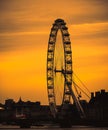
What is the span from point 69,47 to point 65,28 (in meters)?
2.90

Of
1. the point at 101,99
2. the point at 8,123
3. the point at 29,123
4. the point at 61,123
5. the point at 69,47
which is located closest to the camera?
the point at 69,47

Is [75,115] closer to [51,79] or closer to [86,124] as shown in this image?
[86,124]

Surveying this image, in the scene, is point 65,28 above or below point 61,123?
above

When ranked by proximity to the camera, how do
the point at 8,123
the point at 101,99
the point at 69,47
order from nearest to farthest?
the point at 69,47
the point at 101,99
the point at 8,123

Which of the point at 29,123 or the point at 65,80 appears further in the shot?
the point at 29,123

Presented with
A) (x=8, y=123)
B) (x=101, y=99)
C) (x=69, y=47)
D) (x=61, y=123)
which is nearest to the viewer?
(x=69, y=47)

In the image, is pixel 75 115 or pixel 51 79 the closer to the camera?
pixel 51 79

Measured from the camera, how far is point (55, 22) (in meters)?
118

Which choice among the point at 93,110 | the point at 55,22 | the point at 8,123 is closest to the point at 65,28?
the point at 55,22

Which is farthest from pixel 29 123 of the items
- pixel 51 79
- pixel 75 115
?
pixel 51 79

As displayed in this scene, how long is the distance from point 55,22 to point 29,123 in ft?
92.9

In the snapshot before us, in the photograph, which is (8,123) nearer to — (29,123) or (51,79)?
(29,123)

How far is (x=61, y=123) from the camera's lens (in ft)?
414

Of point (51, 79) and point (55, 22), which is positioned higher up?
point (55, 22)
